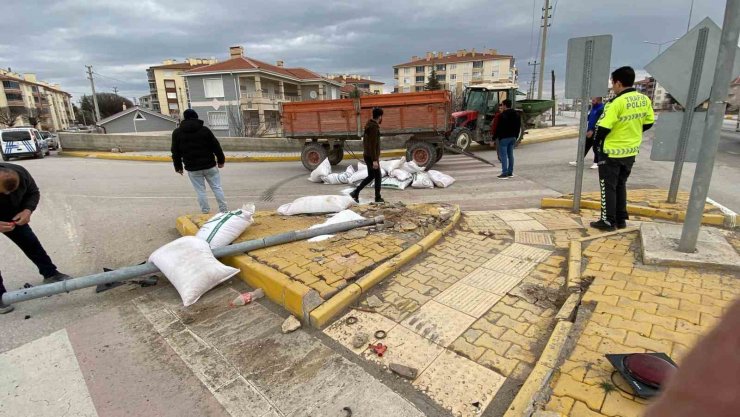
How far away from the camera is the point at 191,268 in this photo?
3.59m

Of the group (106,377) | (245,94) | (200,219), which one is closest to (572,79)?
(200,219)

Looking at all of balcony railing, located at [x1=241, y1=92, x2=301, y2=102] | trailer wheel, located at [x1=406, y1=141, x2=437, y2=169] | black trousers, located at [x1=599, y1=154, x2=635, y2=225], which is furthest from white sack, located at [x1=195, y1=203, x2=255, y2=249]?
balcony railing, located at [x1=241, y1=92, x2=301, y2=102]

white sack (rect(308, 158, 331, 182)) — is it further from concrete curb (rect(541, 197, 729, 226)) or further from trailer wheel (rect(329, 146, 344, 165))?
concrete curb (rect(541, 197, 729, 226))

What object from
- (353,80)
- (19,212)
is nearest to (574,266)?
(19,212)

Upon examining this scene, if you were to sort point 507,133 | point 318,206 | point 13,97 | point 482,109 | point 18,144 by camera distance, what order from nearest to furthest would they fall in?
point 318,206
point 507,133
point 482,109
point 18,144
point 13,97

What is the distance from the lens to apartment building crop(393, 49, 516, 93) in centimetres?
7225

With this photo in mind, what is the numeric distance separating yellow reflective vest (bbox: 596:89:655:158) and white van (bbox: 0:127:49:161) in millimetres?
24252

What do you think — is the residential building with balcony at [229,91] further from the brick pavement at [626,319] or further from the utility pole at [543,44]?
the brick pavement at [626,319]

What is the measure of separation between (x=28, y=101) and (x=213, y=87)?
6677 cm

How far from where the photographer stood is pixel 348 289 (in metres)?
3.32

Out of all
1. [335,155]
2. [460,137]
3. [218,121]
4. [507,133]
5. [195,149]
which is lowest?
[335,155]

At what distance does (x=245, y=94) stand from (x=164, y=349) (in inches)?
1327

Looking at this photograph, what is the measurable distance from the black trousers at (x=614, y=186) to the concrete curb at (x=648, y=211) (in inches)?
33.1

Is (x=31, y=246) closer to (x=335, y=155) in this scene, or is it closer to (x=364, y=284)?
(x=364, y=284)
